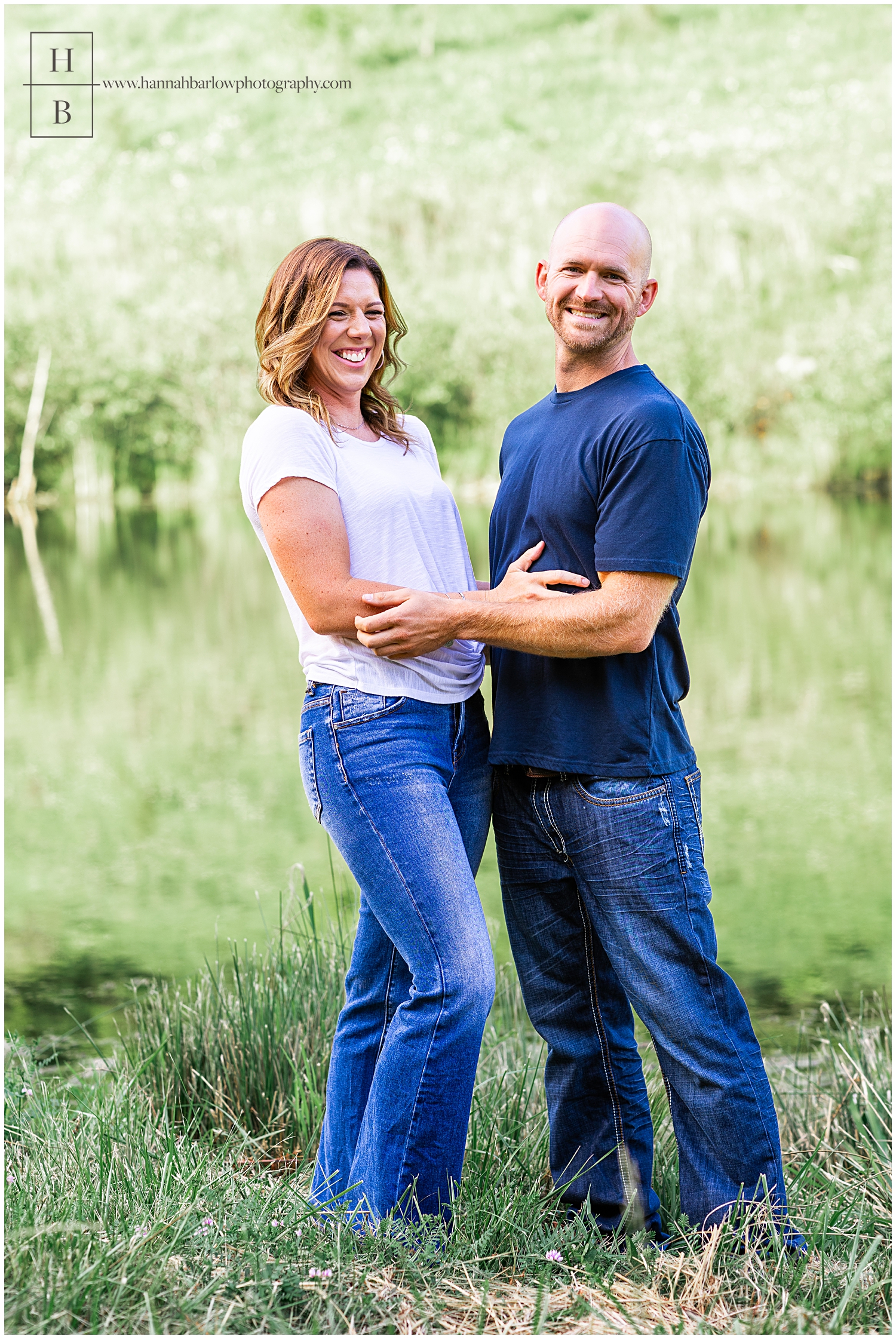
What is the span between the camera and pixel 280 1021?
9.12 ft

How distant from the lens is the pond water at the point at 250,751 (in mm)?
6910

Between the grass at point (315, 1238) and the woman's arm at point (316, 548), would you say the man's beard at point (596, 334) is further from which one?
the grass at point (315, 1238)

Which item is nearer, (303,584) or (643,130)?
(303,584)

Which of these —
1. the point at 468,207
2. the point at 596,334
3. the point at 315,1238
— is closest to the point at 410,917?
the point at 315,1238

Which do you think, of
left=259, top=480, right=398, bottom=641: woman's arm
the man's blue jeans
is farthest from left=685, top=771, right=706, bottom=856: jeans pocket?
left=259, top=480, right=398, bottom=641: woman's arm

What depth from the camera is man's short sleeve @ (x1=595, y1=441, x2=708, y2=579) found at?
1.85m

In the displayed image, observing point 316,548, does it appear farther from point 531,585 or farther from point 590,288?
point 590,288

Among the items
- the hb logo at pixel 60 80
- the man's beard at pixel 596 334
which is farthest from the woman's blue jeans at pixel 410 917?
the hb logo at pixel 60 80

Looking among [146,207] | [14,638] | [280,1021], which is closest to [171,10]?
[146,207]

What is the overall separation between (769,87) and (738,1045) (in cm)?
2499

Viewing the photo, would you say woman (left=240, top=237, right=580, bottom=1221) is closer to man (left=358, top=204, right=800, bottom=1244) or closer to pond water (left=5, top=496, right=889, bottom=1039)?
man (left=358, top=204, right=800, bottom=1244)

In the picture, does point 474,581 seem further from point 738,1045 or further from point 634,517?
point 738,1045

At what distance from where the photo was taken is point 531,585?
1.91 meters

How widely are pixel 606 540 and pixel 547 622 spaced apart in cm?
16
